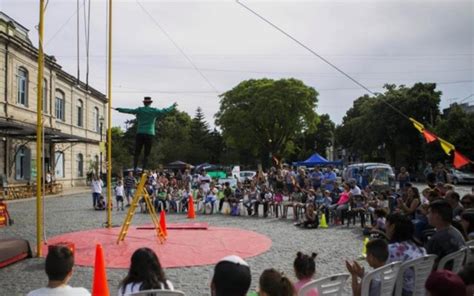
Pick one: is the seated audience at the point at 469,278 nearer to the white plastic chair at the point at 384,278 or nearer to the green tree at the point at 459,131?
the white plastic chair at the point at 384,278

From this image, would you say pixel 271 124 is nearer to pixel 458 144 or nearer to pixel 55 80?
pixel 458 144

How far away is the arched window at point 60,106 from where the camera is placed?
3719cm

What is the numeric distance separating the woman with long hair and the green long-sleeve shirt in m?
6.98

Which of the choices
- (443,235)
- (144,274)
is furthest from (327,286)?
(443,235)

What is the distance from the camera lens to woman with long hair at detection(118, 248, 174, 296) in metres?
3.86

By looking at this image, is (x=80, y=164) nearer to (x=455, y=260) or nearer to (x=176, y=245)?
(x=176, y=245)

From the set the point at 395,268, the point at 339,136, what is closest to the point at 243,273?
the point at 395,268

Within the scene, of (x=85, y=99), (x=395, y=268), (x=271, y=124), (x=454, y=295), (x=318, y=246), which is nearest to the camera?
(x=454, y=295)

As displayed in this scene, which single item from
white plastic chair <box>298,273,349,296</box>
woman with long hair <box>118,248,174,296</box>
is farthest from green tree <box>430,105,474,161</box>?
woman with long hair <box>118,248,174,296</box>

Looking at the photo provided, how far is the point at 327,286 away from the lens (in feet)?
12.3

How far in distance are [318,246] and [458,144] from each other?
31.2m

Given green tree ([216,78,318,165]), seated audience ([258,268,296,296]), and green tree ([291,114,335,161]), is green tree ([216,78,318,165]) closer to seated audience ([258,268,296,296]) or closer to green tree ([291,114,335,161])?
green tree ([291,114,335,161])

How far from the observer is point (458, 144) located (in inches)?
1444

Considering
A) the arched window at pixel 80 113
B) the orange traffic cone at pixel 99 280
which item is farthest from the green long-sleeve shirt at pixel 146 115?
the arched window at pixel 80 113
